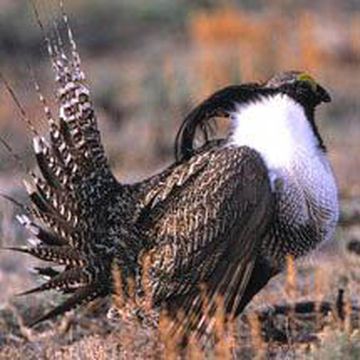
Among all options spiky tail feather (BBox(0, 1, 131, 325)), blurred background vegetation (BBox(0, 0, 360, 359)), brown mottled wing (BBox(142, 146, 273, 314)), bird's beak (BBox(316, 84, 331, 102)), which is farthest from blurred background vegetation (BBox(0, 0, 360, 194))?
brown mottled wing (BBox(142, 146, 273, 314))

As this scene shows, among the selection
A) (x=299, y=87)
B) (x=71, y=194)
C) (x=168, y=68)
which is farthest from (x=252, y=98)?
(x=168, y=68)

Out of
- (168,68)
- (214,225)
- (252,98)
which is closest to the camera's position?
(214,225)

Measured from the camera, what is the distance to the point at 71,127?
628 cm

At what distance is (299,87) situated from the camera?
6234 millimetres

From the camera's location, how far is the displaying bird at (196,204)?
19.3ft

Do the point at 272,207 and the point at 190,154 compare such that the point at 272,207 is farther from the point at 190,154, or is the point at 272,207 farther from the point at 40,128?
the point at 40,128

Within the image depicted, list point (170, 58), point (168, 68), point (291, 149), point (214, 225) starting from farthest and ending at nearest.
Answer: point (170, 58) → point (168, 68) → point (291, 149) → point (214, 225)

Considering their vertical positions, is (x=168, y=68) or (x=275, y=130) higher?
(x=168, y=68)

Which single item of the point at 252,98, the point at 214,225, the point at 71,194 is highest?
the point at 252,98

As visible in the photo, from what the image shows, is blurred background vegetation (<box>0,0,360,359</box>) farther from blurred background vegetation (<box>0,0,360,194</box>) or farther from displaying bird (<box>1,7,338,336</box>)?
displaying bird (<box>1,7,338,336</box>)

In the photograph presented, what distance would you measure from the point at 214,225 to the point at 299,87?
0.69 metres

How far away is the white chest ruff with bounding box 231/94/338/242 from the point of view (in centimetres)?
595

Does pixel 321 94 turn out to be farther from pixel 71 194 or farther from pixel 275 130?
pixel 71 194

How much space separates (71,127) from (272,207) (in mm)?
898
